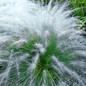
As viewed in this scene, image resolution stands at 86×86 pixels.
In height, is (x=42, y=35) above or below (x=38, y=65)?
above

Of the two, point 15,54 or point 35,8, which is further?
point 35,8

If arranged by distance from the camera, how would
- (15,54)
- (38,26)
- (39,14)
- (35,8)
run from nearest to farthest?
(15,54) → (38,26) → (39,14) → (35,8)

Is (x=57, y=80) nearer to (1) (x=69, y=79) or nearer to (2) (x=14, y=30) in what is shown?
(1) (x=69, y=79)

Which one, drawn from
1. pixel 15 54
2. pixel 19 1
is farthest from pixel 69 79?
pixel 19 1

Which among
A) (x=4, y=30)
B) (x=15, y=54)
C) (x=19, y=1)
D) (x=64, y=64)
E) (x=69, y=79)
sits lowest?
(x=69, y=79)

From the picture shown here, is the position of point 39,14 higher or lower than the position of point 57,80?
higher

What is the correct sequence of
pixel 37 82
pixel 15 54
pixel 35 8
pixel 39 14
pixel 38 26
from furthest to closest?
pixel 35 8, pixel 39 14, pixel 38 26, pixel 15 54, pixel 37 82

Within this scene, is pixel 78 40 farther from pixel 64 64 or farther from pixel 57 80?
pixel 57 80

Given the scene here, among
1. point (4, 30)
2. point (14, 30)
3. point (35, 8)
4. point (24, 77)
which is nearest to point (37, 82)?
point (24, 77)

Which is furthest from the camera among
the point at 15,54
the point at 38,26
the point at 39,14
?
the point at 39,14
